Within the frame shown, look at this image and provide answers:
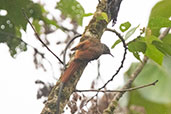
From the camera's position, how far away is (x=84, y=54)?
780 mm

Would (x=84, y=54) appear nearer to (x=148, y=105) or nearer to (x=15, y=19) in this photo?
(x=15, y=19)

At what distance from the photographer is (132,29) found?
812 mm

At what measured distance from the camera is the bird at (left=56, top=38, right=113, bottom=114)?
77 cm

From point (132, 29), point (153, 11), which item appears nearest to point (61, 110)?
point (132, 29)

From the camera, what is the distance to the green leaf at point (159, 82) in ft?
5.86

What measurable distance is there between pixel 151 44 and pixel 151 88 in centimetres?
107

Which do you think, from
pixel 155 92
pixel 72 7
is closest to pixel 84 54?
pixel 72 7

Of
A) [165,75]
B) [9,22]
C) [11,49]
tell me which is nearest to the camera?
[9,22]

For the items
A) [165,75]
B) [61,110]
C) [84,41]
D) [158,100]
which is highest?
[165,75]

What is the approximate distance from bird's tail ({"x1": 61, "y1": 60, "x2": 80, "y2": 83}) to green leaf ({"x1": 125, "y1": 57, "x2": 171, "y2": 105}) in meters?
1.07

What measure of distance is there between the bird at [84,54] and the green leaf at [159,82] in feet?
3.50

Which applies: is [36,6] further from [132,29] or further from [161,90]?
[161,90]

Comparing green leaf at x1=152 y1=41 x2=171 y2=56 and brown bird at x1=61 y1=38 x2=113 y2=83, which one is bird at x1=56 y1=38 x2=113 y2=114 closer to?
brown bird at x1=61 y1=38 x2=113 y2=83

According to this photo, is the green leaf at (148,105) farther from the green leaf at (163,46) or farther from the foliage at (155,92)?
the green leaf at (163,46)
